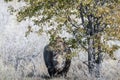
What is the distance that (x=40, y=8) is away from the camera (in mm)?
11438

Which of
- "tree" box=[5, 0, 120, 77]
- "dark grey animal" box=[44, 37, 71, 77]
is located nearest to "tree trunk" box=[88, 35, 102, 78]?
"tree" box=[5, 0, 120, 77]

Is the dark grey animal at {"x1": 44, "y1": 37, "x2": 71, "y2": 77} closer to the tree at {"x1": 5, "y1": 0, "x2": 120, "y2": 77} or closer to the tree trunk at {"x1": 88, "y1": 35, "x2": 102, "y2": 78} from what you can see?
the tree trunk at {"x1": 88, "y1": 35, "x2": 102, "y2": 78}

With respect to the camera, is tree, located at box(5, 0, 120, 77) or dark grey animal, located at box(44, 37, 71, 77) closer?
tree, located at box(5, 0, 120, 77)

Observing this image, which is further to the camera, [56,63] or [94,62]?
[56,63]

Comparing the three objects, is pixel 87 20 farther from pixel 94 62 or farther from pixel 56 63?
pixel 56 63

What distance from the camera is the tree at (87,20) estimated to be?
11.1 meters

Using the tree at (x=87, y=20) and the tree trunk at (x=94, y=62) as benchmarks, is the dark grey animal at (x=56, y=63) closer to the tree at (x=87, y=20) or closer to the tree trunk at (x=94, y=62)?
the tree trunk at (x=94, y=62)

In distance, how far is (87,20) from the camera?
12.4 metres

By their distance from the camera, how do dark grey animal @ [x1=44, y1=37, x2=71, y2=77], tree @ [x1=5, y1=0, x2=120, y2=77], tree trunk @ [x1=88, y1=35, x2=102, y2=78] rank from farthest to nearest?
dark grey animal @ [x1=44, y1=37, x2=71, y2=77], tree trunk @ [x1=88, y1=35, x2=102, y2=78], tree @ [x1=5, y1=0, x2=120, y2=77]

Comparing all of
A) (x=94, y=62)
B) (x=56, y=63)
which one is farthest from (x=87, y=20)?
(x=56, y=63)

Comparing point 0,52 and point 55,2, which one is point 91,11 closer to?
point 55,2

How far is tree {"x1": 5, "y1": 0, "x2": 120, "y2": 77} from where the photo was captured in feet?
36.3

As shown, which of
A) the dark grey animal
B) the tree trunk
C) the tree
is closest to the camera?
the tree

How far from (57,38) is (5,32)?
580 cm
